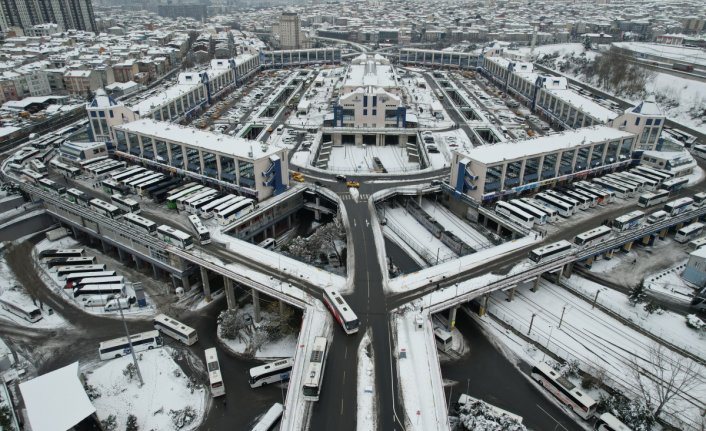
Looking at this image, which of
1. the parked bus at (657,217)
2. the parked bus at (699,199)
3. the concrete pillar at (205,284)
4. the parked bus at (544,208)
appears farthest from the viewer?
the parked bus at (699,199)

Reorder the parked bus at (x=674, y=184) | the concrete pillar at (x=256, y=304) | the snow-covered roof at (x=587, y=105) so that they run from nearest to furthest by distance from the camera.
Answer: the concrete pillar at (x=256, y=304) < the parked bus at (x=674, y=184) < the snow-covered roof at (x=587, y=105)

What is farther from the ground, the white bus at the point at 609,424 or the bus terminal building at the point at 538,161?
the bus terminal building at the point at 538,161

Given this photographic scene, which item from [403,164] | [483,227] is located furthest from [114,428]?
[403,164]

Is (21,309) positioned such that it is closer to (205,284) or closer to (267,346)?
(205,284)

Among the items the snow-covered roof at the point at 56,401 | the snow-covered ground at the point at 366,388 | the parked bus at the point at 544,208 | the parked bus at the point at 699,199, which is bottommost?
the snow-covered roof at the point at 56,401

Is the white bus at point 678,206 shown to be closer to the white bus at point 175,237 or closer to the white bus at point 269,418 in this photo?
the white bus at point 269,418

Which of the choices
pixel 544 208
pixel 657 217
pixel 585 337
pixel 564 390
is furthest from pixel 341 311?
pixel 657 217

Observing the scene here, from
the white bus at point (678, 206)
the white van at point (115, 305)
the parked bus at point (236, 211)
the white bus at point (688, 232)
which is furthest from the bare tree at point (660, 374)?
the white van at point (115, 305)

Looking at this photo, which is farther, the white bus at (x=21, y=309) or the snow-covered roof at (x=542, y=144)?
the snow-covered roof at (x=542, y=144)
